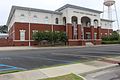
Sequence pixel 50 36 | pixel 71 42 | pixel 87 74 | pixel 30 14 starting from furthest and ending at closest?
pixel 71 42 → pixel 30 14 → pixel 50 36 → pixel 87 74

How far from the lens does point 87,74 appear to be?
9898mm

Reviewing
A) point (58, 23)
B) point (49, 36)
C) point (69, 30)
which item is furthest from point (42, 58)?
point (58, 23)

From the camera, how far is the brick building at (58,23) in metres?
40.2

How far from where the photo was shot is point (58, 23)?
152 ft

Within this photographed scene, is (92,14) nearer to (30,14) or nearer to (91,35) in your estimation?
(91,35)

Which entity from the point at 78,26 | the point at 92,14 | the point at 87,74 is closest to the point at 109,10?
the point at 92,14

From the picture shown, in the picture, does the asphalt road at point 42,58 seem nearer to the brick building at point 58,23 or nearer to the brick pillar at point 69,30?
the brick building at point 58,23

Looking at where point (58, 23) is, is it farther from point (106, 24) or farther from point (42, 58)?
point (42, 58)

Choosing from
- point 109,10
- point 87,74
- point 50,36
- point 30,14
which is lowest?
point 87,74

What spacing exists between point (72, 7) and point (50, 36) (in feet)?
35.3

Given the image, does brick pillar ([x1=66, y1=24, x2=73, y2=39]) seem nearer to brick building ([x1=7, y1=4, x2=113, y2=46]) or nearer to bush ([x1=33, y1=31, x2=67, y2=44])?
brick building ([x1=7, y1=4, x2=113, y2=46])

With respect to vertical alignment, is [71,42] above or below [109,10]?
below

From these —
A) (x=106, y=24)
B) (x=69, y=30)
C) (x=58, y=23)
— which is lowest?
(x=69, y=30)

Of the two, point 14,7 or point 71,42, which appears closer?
point 14,7
